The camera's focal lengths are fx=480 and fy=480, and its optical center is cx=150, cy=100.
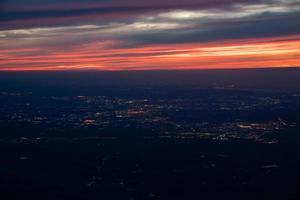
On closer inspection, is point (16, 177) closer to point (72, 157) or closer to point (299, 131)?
point (72, 157)

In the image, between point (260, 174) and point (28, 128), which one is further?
point (28, 128)

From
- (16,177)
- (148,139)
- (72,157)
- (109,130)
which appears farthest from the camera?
(109,130)

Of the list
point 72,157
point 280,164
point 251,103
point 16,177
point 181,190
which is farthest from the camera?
point 251,103

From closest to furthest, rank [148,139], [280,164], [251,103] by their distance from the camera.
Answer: [280,164] → [148,139] → [251,103]

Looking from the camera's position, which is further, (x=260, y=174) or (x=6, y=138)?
(x=6, y=138)

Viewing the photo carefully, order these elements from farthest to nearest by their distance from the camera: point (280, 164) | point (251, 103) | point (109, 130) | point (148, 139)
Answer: point (251, 103), point (109, 130), point (148, 139), point (280, 164)

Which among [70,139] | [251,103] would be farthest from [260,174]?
[251,103]

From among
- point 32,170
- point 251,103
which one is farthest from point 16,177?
point 251,103

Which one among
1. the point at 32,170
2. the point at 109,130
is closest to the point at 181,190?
the point at 32,170

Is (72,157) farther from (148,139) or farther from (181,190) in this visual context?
(181,190)
